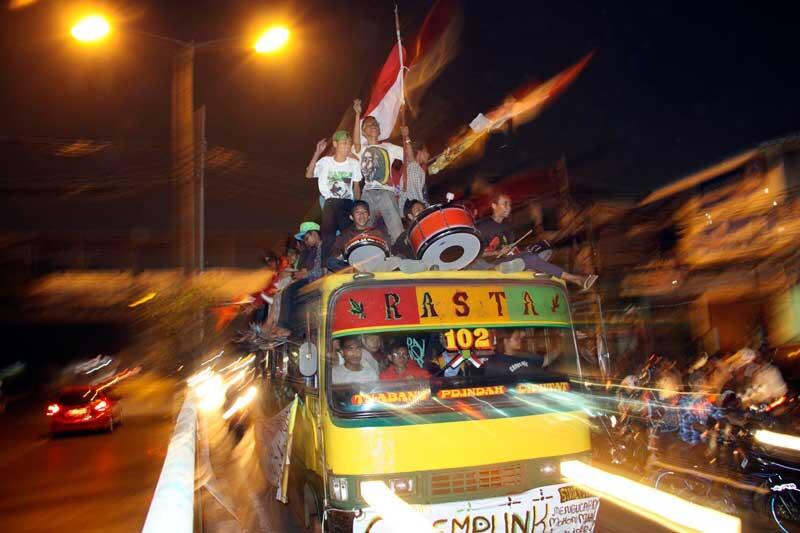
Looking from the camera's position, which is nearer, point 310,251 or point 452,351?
point 452,351

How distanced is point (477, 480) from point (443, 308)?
4.18ft

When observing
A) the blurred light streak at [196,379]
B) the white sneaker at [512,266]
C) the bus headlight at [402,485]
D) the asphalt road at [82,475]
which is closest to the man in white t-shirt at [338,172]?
the white sneaker at [512,266]

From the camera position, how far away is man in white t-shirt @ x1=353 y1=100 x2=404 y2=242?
6898 millimetres

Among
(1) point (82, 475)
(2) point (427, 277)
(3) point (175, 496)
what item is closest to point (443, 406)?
(2) point (427, 277)

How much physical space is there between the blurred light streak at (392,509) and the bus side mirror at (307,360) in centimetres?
Result: 90

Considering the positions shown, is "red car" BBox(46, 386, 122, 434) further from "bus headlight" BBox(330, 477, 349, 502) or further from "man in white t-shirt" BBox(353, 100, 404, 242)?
"bus headlight" BBox(330, 477, 349, 502)

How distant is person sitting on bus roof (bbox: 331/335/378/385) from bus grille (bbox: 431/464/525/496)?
0.91 m

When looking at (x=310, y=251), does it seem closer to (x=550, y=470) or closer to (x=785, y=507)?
(x=550, y=470)

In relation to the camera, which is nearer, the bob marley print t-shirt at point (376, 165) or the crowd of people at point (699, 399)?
the crowd of people at point (699, 399)

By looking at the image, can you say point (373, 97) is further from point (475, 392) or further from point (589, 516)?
point (589, 516)

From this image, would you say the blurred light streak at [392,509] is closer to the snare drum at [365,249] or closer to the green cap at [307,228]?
the snare drum at [365,249]

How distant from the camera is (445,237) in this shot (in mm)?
4871

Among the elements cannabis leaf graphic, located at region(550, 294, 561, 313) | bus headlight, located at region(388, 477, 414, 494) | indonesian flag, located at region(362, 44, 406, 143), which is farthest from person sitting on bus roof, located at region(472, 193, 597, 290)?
indonesian flag, located at region(362, 44, 406, 143)

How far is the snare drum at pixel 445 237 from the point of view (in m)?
4.88
